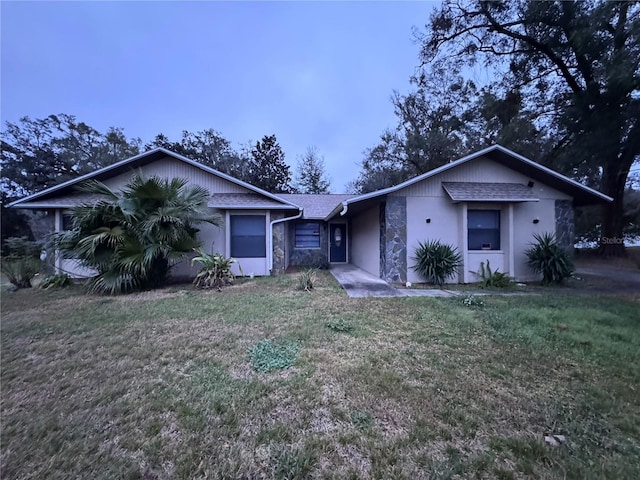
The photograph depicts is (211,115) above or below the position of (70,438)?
above

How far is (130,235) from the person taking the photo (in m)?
7.22

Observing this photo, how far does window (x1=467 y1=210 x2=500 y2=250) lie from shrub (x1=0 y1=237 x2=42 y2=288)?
1360 cm

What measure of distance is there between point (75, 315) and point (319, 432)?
562 centimetres

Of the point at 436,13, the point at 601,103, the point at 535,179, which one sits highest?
the point at 436,13

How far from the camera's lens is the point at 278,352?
3.54m

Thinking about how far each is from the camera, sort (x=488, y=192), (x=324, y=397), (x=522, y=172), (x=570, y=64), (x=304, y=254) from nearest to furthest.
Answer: (x=324, y=397)
(x=488, y=192)
(x=522, y=172)
(x=570, y=64)
(x=304, y=254)

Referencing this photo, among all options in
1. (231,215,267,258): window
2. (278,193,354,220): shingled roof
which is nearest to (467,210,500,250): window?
(278,193,354,220): shingled roof

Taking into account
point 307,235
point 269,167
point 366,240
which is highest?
point 269,167

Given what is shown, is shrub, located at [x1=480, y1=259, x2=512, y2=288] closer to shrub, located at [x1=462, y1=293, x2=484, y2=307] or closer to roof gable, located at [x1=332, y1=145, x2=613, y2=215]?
shrub, located at [x1=462, y1=293, x2=484, y2=307]

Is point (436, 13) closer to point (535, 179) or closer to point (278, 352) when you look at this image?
point (535, 179)

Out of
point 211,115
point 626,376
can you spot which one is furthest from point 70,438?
point 211,115

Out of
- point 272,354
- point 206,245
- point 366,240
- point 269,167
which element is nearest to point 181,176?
point 206,245

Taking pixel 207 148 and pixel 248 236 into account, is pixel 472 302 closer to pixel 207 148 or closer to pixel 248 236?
pixel 248 236

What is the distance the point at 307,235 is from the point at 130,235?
Answer: 780 cm
